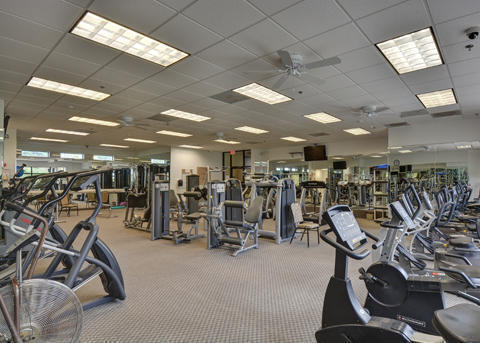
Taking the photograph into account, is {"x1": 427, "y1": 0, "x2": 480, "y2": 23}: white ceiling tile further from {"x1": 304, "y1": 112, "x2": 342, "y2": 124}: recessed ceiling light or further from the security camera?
{"x1": 304, "y1": 112, "x2": 342, "y2": 124}: recessed ceiling light

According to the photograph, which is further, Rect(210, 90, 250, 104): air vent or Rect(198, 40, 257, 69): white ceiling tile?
Rect(210, 90, 250, 104): air vent

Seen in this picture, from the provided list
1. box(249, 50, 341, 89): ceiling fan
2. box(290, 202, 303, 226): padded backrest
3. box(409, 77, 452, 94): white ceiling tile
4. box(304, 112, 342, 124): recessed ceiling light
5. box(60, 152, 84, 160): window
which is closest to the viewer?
box(249, 50, 341, 89): ceiling fan

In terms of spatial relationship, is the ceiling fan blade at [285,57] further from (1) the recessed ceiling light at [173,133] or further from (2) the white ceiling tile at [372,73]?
(1) the recessed ceiling light at [173,133]

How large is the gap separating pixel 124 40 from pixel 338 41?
8.75 ft

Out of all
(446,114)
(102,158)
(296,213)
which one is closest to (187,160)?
(102,158)

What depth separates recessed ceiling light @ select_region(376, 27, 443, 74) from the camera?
338cm

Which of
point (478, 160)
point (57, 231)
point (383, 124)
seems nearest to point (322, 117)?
point (383, 124)

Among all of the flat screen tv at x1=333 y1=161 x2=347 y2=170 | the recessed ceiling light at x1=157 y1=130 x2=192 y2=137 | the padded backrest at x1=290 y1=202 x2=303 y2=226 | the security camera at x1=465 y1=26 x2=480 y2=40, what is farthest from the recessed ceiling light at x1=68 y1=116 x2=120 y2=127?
the flat screen tv at x1=333 y1=161 x2=347 y2=170

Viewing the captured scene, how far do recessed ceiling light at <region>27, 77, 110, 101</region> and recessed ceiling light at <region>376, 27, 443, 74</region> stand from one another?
16.4 ft

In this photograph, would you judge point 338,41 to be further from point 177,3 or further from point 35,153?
point 35,153

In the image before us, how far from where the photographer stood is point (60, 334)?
1.76m

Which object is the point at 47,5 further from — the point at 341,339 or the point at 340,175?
the point at 340,175

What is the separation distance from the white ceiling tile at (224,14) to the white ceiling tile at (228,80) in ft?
4.33

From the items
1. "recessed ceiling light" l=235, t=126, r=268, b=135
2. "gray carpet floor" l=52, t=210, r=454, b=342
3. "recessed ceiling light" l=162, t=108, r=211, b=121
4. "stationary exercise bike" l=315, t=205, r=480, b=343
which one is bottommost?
"gray carpet floor" l=52, t=210, r=454, b=342
